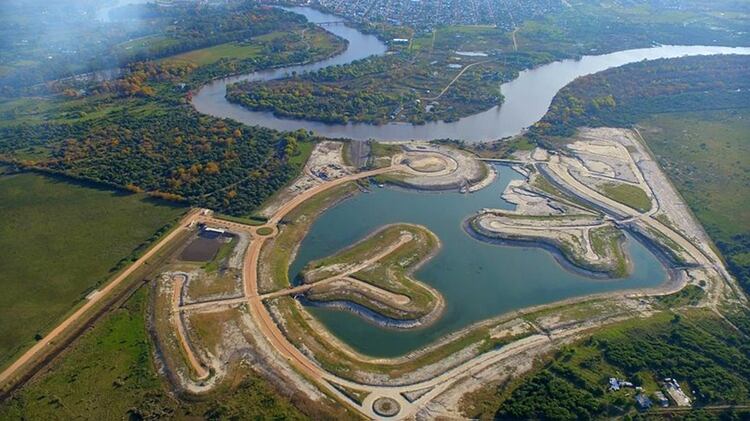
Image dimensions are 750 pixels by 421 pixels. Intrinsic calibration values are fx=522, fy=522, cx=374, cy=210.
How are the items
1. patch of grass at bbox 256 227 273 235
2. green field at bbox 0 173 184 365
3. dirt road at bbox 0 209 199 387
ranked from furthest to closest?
patch of grass at bbox 256 227 273 235
green field at bbox 0 173 184 365
dirt road at bbox 0 209 199 387

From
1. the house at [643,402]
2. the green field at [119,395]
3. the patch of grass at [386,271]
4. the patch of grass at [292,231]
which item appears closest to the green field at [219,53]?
the patch of grass at [292,231]

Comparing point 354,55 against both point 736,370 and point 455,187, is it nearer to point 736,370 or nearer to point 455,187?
point 455,187

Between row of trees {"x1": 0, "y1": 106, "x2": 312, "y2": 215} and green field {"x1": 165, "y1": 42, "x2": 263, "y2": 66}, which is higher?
green field {"x1": 165, "y1": 42, "x2": 263, "y2": 66}

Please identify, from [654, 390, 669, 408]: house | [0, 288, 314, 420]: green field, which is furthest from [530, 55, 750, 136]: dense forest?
[0, 288, 314, 420]: green field

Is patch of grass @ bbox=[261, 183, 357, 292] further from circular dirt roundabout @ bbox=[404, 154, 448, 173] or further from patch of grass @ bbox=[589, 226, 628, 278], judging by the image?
patch of grass @ bbox=[589, 226, 628, 278]

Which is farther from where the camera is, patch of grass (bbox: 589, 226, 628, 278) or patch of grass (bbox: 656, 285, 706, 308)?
patch of grass (bbox: 589, 226, 628, 278)

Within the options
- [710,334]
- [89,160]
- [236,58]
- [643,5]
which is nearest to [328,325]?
[710,334]

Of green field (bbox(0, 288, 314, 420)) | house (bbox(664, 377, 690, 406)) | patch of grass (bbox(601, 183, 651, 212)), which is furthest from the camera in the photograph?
patch of grass (bbox(601, 183, 651, 212))

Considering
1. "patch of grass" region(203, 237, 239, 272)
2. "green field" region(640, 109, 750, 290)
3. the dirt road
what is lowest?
the dirt road
